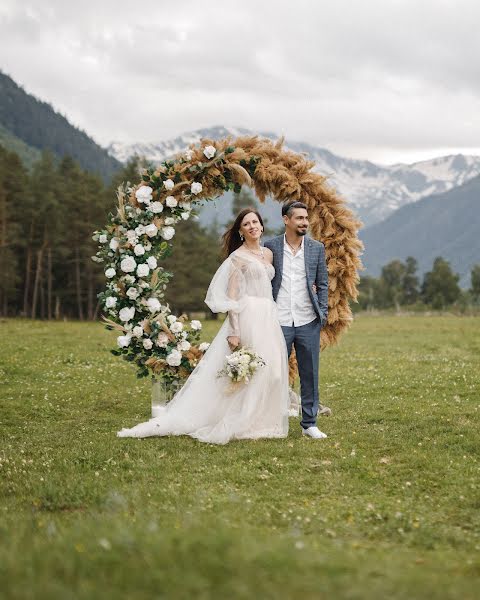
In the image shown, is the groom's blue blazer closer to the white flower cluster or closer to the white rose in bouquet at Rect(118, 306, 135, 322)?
the white flower cluster

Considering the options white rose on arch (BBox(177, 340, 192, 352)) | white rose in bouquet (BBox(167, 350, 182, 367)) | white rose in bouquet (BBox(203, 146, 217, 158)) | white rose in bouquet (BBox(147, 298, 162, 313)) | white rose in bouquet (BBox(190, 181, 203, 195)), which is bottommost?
white rose in bouquet (BBox(167, 350, 182, 367))

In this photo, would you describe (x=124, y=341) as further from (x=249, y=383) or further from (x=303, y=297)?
(x=303, y=297)

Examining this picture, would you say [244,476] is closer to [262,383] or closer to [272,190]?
[262,383]

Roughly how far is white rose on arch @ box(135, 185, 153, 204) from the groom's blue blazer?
10.4 ft

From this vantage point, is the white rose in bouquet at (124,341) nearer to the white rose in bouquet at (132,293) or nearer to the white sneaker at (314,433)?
the white rose in bouquet at (132,293)

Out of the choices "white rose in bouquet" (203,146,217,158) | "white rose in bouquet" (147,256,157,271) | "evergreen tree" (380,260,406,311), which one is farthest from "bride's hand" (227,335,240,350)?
"evergreen tree" (380,260,406,311)

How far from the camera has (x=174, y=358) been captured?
1349 centimetres

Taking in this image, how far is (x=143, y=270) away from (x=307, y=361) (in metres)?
3.86

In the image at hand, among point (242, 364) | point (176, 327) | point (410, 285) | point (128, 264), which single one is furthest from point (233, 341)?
point (410, 285)

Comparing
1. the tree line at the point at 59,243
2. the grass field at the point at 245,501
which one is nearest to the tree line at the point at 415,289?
the tree line at the point at 59,243

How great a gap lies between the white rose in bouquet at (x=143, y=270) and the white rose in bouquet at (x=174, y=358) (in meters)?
1.62

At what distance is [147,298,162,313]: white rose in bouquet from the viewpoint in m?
13.7

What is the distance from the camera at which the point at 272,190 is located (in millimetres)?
14367

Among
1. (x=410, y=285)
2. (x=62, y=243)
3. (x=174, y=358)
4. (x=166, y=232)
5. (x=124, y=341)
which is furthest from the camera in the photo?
(x=410, y=285)
